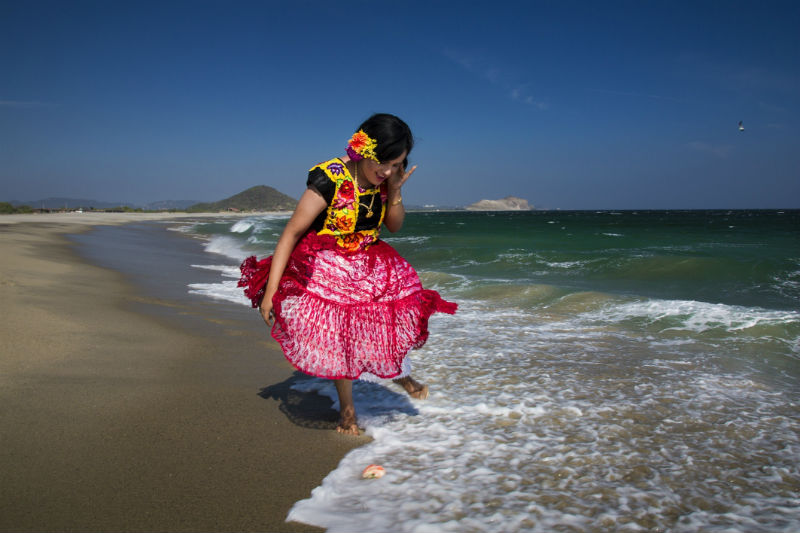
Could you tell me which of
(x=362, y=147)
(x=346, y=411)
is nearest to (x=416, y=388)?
(x=346, y=411)

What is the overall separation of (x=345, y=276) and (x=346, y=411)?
82 cm

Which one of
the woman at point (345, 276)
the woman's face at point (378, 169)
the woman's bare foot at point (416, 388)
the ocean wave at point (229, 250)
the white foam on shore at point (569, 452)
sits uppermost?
the woman's face at point (378, 169)

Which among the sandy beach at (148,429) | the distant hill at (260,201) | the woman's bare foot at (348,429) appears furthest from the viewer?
the distant hill at (260,201)

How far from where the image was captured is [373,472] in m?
2.31

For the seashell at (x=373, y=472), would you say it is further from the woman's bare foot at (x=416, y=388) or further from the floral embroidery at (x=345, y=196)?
the floral embroidery at (x=345, y=196)

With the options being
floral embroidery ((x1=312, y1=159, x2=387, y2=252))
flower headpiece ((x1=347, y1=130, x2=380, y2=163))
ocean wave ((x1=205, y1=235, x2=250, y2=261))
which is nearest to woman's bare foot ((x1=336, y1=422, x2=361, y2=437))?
floral embroidery ((x1=312, y1=159, x2=387, y2=252))

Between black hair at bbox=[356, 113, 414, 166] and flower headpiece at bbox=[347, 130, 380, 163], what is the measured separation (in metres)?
0.02

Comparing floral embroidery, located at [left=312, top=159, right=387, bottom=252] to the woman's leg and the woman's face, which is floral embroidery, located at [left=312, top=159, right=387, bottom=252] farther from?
the woman's leg

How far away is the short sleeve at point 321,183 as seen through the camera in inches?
97.6

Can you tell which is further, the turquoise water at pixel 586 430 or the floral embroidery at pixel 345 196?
the floral embroidery at pixel 345 196

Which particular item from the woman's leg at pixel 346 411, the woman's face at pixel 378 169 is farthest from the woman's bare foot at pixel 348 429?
the woman's face at pixel 378 169

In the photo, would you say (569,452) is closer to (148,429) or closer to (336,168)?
(336,168)

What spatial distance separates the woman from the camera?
98.1 inches

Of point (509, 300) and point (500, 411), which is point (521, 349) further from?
point (509, 300)
